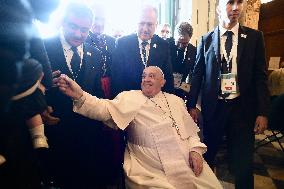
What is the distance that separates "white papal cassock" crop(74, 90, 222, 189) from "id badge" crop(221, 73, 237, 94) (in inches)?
18.5

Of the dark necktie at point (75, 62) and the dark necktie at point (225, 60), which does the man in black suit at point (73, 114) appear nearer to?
the dark necktie at point (75, 62)

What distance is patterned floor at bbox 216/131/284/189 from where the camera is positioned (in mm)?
3668

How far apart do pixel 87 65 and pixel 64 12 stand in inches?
18.8

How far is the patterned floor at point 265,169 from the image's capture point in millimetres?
3668

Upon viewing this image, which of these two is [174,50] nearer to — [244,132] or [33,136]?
[244,132]

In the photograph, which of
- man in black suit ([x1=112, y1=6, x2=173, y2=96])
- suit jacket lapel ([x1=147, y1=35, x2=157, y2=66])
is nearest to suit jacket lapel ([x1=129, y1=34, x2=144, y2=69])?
man in black suit ([x1=112, y1=6, x2=173, y2=96])

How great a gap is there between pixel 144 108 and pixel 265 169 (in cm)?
246

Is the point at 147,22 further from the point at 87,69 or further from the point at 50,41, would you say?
the point at 50,41

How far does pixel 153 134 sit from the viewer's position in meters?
2.64

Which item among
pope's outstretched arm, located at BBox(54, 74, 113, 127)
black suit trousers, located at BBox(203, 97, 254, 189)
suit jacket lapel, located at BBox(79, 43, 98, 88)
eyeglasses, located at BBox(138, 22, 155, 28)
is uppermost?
eyeglasses, located at BBox(138, 22, 155, 28)

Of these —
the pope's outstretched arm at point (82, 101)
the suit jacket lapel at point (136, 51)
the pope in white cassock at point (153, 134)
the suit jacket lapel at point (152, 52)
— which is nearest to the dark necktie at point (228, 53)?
the pope in white cassock at point (153, 134)

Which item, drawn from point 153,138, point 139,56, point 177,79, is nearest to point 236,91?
point 153,138

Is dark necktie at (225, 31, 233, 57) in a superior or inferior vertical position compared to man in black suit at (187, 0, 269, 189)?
superior

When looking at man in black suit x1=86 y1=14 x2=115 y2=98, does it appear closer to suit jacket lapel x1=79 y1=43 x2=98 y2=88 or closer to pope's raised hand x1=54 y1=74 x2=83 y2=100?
suit jacket lapel x1=79 y1=43 x2=98 y2=88
